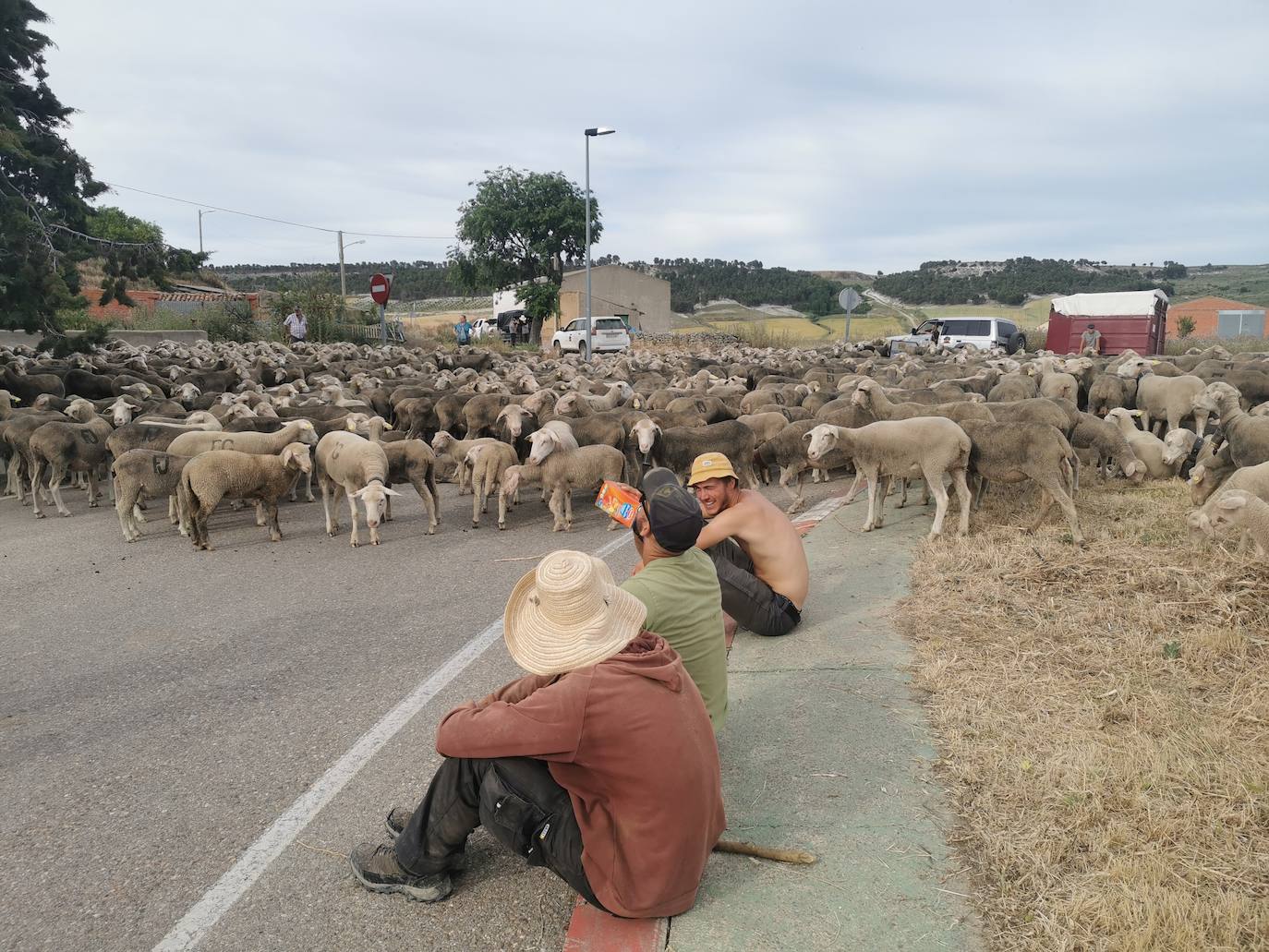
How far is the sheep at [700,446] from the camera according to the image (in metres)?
11.5

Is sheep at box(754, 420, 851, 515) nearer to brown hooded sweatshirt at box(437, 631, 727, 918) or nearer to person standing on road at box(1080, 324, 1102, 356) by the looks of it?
brown hooded sweatshirt at box(437, 631, 727, 918)

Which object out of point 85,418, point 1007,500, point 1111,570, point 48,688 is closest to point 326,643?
point 48,688

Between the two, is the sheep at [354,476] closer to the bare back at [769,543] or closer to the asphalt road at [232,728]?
the asphalt road at [232,728]

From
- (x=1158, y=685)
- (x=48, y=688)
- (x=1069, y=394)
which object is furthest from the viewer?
(x=1069, y=394)

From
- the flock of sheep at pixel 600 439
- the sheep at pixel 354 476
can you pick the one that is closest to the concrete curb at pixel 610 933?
the flock of sheep at pixel 600 439

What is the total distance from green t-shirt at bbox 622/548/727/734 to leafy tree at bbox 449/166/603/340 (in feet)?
164

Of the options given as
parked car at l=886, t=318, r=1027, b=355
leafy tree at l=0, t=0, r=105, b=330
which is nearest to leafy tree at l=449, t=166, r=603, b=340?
parked car at l=886, t=318, r=1027, b=355

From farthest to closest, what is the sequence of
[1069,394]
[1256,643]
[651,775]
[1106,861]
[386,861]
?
[1069,394] < [1256,643] < [386,861] < [1106,861] < [651,775]

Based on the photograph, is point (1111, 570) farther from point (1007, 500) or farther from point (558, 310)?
point (558, 310)

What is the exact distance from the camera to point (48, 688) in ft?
18.8

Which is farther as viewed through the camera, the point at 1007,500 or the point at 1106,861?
the point at 1007,500

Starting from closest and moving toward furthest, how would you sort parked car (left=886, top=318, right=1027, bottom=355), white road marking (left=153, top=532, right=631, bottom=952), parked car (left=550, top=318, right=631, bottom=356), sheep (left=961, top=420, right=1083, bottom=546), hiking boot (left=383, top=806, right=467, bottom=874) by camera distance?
white road marking (left=153, top=532, right=631, bottom=952) < hiking boot (left=383, top=806, right=467, bottom=874) < sheep (left=961, top=420, right=1083, bottom=546) < parked car (left=886, top=318, right=1027, bottom=355) < parked car (left=550, top=318, right=631, bottom=356)

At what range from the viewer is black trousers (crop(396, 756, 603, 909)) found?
314 centimetres

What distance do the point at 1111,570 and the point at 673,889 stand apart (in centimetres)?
483
